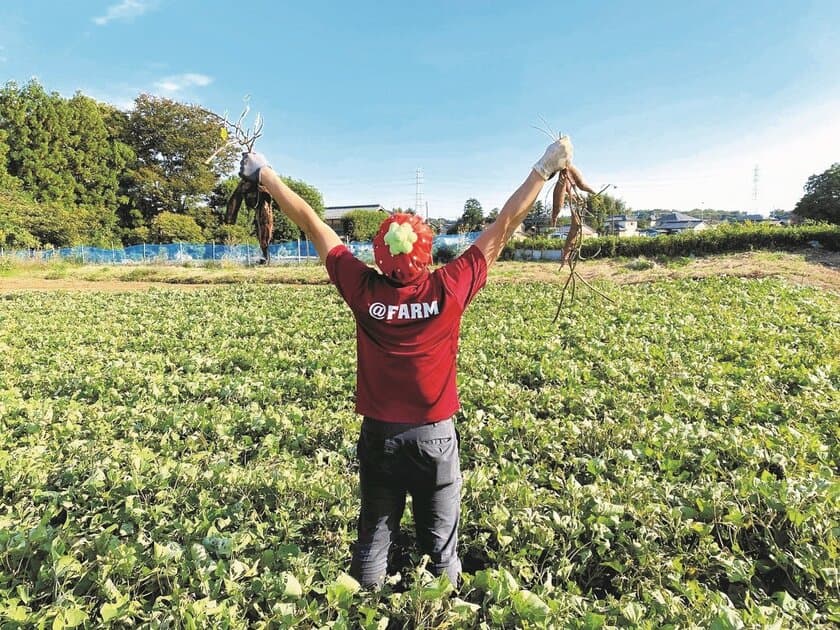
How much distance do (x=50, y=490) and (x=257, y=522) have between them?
1646 millimetres

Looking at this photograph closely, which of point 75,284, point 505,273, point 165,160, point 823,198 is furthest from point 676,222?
point 75,284

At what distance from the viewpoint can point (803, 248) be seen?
28.4 m

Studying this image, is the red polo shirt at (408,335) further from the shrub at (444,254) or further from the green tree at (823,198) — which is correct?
the green tree at (823,198)

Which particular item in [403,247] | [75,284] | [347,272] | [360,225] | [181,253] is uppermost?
[360,225]

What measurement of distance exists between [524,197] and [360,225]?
5458 centimetres

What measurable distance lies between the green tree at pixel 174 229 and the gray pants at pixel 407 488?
47.1 m

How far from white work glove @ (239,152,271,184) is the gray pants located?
1.38 meters

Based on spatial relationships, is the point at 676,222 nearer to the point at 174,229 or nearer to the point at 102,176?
the point at 174,229

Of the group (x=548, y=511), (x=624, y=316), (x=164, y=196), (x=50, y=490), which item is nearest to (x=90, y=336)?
(x=50, y=490)

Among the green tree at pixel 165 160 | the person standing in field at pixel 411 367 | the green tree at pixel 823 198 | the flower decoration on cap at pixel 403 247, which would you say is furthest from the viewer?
the green tree at pixel 823 198

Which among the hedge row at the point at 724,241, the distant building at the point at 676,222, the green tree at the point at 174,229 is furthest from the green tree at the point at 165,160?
the distant building at the point at 676,222

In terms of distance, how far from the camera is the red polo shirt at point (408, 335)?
2189 mm

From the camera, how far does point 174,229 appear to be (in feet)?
144

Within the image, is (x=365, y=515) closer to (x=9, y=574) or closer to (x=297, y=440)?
(x=9, y=574)
